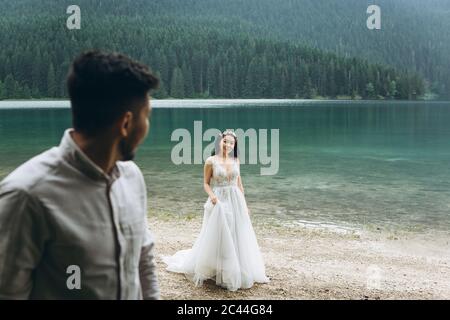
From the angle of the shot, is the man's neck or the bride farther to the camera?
the bride

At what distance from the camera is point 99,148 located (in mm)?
2182

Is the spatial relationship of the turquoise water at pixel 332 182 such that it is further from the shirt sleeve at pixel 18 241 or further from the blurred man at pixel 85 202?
the shirt sleeve at pixel 18 241

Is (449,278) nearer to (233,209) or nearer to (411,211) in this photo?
(233,209)

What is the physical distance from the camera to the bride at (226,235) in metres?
8.14

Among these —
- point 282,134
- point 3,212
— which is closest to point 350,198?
point 3,212

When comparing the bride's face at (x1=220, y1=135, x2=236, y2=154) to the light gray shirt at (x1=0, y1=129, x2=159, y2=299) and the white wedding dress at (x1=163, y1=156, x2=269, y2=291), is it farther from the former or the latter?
the light gray shirt at (x1=0, y1=129, x2=159, y2=299)

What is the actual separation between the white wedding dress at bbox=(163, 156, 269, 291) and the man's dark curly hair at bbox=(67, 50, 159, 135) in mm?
6146

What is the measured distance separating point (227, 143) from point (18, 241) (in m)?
6.64

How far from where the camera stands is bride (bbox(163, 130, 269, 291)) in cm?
814

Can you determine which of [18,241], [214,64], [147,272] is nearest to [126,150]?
[18,241]

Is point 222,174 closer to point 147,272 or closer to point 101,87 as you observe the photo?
point 147,272

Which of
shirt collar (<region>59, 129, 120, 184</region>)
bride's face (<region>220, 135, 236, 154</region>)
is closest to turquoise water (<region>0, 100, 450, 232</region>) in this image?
bride's face (<region>220, 135, 236, 154</region>)
